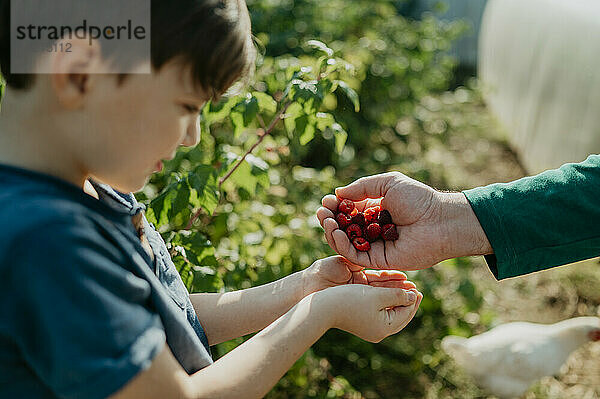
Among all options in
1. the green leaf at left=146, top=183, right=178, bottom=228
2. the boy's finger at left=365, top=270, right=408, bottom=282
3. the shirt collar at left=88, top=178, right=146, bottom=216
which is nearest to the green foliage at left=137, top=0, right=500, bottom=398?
the green leaf at left=146, top=183, right=178, bottom=228

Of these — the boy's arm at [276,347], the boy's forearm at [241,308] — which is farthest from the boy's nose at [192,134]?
the boy's forearm at [241,308]

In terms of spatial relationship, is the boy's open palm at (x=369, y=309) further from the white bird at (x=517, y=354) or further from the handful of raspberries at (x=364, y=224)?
the white bird at (x=517, y=354)

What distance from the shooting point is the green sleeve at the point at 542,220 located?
170 cm

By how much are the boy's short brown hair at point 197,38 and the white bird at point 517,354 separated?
2.05 meters

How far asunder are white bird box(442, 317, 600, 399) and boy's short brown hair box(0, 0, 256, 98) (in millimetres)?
2053

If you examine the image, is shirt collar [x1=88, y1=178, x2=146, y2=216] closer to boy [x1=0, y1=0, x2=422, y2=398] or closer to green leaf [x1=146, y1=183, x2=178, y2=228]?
boy [x1=0, y1=0, x2=422, y2=398]

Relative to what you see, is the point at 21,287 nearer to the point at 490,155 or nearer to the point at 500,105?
the point at 490,155

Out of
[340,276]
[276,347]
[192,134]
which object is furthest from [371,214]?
[192,134]

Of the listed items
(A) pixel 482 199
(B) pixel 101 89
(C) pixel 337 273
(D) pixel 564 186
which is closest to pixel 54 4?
(B) pixel 101 89

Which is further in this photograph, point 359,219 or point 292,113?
point 292,113

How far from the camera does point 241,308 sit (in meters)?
1.43

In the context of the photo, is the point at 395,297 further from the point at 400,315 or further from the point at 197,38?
the point at 197,38

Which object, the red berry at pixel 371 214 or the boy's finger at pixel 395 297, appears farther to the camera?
the red berry at pixel 371 214

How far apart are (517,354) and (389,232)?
1318 mm
